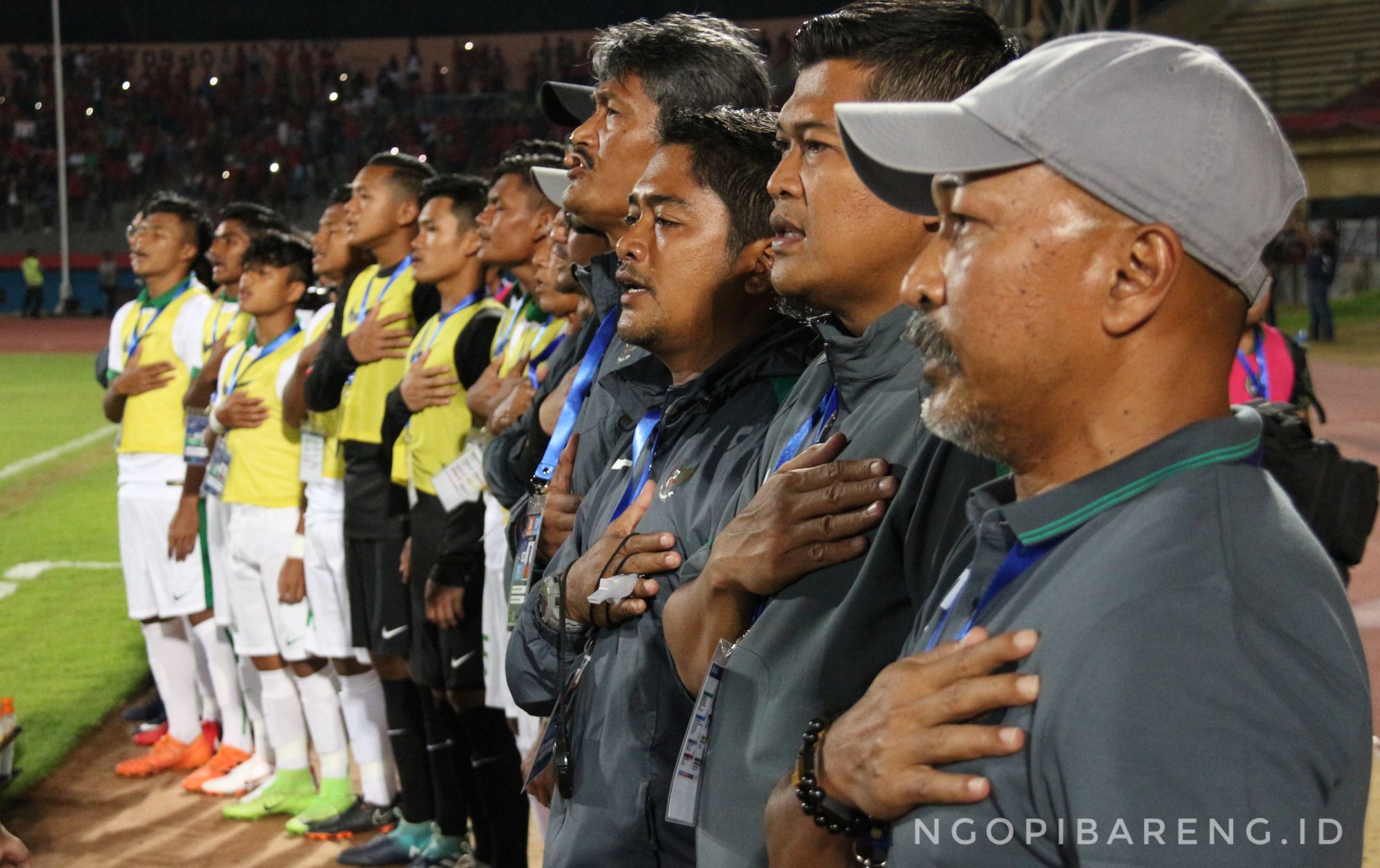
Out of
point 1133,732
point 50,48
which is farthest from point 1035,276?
point 50,48

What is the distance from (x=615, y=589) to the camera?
2387 mm

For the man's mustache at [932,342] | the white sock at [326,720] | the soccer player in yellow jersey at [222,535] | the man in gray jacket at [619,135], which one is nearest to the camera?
the man's mustache at [932,342]

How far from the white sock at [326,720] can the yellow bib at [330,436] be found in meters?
0.88

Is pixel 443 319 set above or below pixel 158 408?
above

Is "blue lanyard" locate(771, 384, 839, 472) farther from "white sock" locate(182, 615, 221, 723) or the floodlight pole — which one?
the floodlight pole

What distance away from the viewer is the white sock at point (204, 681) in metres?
6.73

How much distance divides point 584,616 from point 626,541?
0.18m

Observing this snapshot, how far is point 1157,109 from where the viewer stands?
1.33 m

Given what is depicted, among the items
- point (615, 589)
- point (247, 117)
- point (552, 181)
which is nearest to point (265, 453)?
point (552, 181)

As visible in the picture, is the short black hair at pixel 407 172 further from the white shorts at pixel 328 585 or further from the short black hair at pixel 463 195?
the white shorts at pixel 328 585

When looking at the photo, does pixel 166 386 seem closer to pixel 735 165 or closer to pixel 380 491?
pixel 380 491

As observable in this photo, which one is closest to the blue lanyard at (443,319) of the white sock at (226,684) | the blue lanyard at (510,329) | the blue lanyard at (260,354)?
the blue lanyard at (510,329)

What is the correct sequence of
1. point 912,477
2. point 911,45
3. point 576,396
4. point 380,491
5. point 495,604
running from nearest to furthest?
point 912,477 → point 911,45 → point 576,396 → point 495,604 → point 380,491

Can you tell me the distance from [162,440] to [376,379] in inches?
83.3
